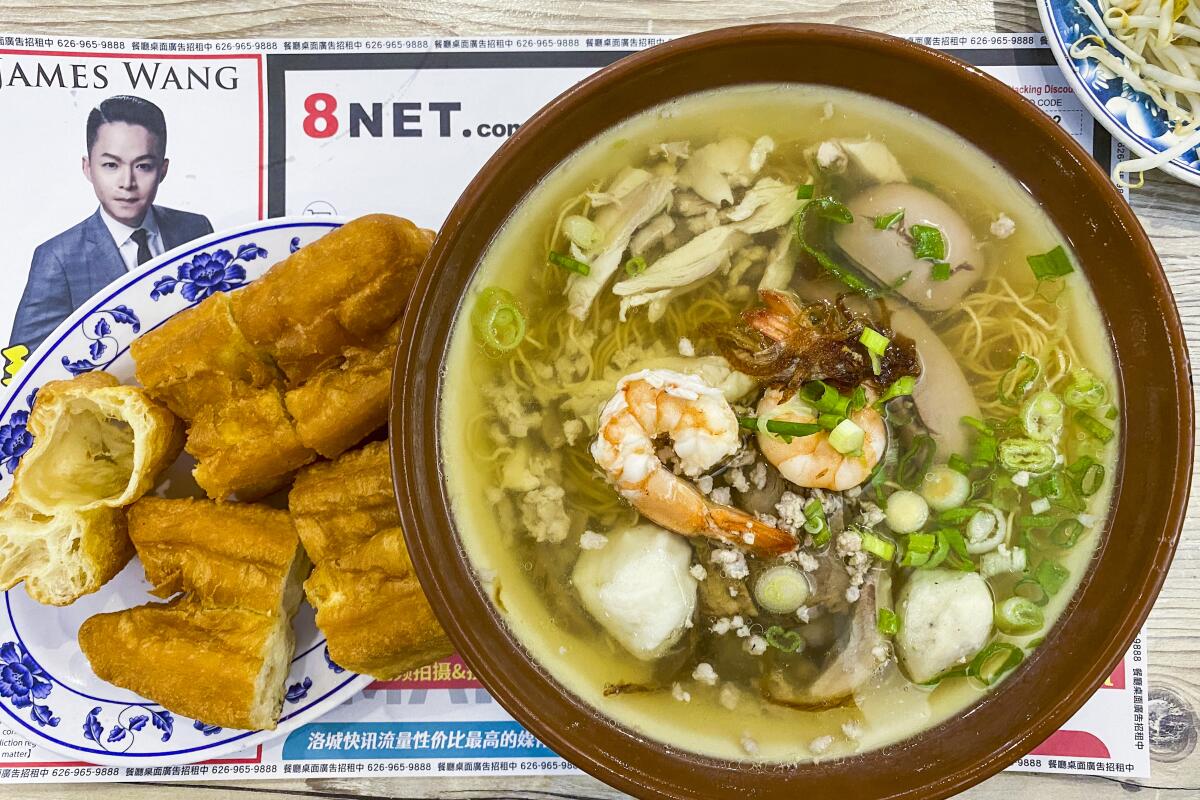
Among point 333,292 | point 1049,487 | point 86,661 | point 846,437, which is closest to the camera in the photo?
point 846,437

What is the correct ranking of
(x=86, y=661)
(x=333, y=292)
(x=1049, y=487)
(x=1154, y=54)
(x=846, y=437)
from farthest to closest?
(x=1154, y=54), (x=86, y=661), (x=333, y=292), (x=1049, y=487), (x=846, y=437)

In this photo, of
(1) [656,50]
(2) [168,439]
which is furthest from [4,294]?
(1) [656,50]

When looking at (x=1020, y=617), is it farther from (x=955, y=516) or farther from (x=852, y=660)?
(x=852, y=660)

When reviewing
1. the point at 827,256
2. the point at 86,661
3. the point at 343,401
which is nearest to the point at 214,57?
the point at 343,401

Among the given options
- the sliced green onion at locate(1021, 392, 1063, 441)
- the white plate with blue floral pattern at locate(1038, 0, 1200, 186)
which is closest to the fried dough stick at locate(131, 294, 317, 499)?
the sliced green onion at locate(1021, 392, 1063, 441)

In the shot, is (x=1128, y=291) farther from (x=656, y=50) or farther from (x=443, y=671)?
(x=443, y=671)

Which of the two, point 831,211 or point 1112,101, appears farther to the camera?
point 1112,101

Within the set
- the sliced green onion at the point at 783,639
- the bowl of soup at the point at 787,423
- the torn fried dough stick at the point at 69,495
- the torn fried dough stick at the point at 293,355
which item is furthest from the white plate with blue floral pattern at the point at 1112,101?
the torn fried dough stick at the point at 69,495
